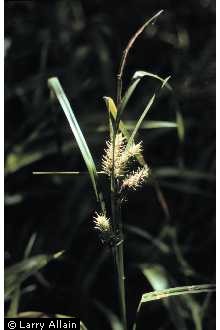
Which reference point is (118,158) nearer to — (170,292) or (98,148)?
(170,292)

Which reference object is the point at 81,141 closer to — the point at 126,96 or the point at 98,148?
the point at 126,96

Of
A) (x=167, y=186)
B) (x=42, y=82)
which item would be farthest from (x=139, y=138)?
(x=42, y=82)

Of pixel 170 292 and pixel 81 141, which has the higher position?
pixel 81 141

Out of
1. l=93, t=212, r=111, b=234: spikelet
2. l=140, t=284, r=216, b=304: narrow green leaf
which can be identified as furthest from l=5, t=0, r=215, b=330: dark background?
l=93, t=212, r=111, b=234: spikelet

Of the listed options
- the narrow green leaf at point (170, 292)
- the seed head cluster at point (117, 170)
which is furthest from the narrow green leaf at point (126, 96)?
the narrow green leaf at point (170, 292)

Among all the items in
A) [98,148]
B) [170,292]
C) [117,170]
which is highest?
[98,148]

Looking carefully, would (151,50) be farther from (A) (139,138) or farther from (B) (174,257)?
(B) (174,257)

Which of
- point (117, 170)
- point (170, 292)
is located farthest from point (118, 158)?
point (170, 292)

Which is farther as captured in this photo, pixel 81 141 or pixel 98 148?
pixel 98 148

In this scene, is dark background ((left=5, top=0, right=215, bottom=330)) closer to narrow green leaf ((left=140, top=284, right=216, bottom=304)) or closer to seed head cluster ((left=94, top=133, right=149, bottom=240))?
narrow green leaf ((left=140, top=284, right=216, bottom=304))
